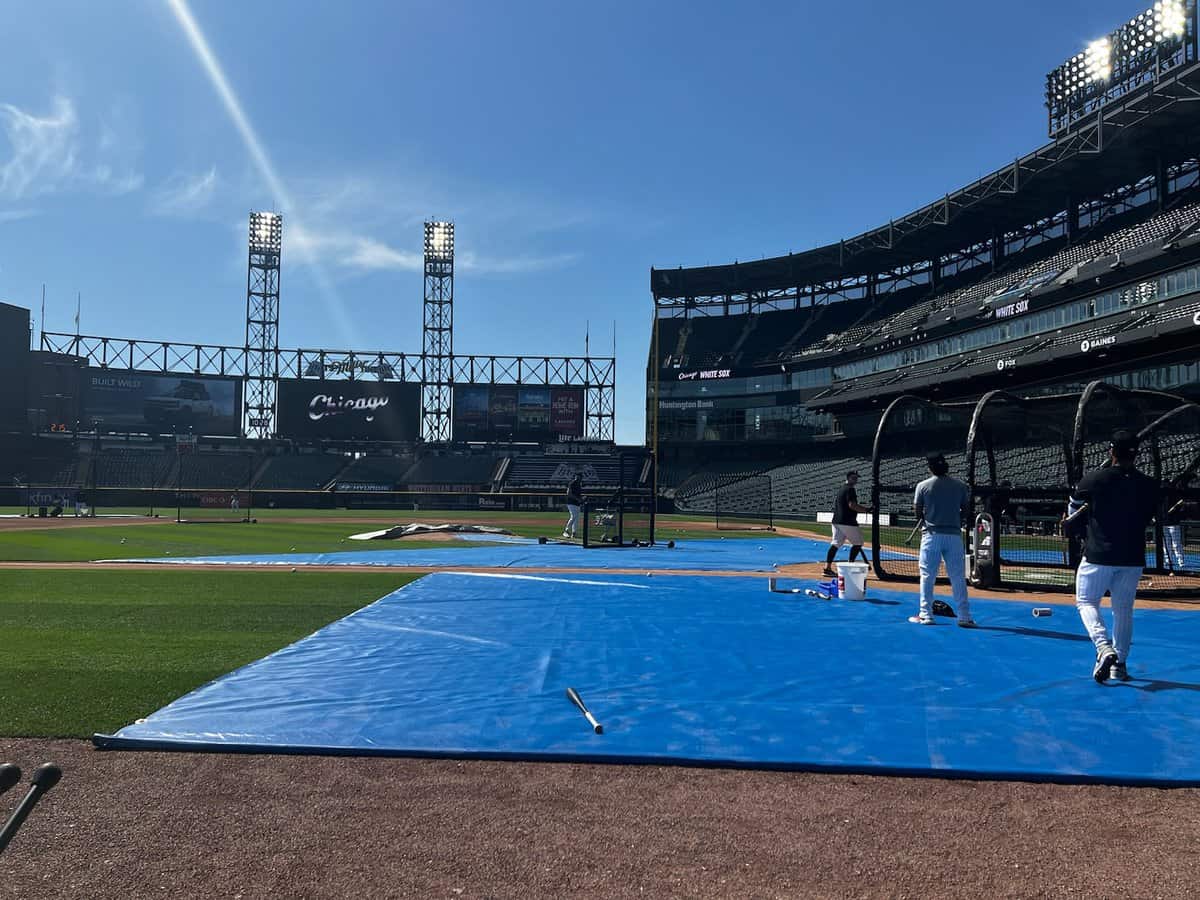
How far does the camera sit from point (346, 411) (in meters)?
65.2

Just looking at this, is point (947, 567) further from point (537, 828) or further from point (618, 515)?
point (618, 515)

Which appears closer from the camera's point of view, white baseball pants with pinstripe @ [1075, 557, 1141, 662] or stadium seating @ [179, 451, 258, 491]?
white baseball pants with pinstripe @ [1075, 557, 1141, 662]

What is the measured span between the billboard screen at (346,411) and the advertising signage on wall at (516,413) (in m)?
4.61

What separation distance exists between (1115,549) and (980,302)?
41106mm

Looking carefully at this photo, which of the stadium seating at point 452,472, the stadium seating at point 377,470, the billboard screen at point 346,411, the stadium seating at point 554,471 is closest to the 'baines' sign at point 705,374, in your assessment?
the stadium seating at point 554,471

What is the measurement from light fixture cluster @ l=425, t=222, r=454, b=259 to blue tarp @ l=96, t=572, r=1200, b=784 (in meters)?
65.1

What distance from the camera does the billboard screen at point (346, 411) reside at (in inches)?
2554

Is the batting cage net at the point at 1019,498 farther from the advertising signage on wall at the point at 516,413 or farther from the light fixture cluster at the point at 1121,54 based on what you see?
the advertising signage on wall at the point at 516,413

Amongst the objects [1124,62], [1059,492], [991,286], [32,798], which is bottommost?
[32,798]

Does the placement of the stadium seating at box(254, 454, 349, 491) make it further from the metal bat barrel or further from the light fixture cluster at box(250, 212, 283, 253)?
the metal bat barrel

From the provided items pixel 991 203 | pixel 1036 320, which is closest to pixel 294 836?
pixel 1036 320

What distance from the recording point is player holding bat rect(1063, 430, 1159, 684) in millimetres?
6039

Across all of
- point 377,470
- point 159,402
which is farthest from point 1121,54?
point 159,402

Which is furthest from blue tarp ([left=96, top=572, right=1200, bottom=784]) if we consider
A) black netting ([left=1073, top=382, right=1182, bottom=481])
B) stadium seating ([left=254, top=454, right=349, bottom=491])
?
stadium seating ([left=254, top=454, right=349, bottom=491])
